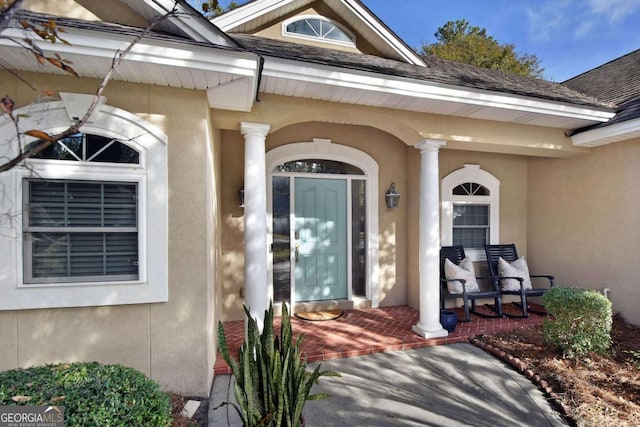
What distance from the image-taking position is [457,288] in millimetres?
5312

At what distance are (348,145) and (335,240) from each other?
5.71ft

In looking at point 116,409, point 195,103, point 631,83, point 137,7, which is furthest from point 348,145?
point 631,83

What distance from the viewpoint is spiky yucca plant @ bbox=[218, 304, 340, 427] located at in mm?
2194

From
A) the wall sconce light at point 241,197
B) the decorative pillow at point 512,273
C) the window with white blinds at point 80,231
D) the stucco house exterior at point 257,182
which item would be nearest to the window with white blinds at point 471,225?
the stucco house exterior at point 257,182

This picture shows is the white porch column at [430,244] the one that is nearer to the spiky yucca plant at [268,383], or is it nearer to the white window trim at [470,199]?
the white window trim at [470,199]

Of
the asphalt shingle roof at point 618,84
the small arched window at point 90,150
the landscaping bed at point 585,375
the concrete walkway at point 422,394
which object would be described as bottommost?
the concrete walkway at point 422,394

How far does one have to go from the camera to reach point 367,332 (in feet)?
15.2

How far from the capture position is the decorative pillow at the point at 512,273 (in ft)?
18.6

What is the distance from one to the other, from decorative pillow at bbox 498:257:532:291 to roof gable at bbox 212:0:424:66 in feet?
13.0

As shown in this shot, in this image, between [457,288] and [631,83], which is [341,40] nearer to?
[457,288]

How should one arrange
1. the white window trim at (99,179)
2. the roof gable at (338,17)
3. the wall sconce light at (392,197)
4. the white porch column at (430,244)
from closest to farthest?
the white window trim at (99,179)
the white porch column at (430,244)
the roof gable at (338,17)
the wall sconce light at (392,197)

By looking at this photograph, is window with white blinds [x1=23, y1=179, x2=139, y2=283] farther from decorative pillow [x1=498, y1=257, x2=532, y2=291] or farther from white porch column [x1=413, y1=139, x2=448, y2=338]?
decorative pillow [x1=498, y1=257, x2=532, y2=291]

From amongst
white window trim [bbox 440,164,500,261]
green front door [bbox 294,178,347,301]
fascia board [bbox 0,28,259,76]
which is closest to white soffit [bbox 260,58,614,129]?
fascia board [bbox 0,28,259,76]

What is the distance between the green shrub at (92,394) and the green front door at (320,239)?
3595 millimetres
